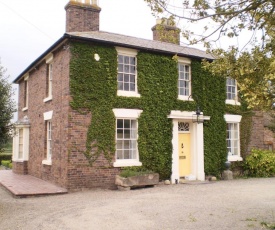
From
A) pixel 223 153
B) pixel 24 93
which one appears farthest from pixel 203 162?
pixel 24 93

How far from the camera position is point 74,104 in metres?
12.7

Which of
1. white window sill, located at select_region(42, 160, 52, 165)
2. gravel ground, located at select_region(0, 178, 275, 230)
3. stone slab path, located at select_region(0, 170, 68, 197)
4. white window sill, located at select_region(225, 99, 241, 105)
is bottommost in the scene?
gravel ground, located at select_region(0, 178, 275, 230)

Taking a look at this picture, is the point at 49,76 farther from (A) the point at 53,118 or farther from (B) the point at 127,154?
(B) the point at 127,154

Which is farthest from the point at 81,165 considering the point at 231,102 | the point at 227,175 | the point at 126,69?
the point at 231,102

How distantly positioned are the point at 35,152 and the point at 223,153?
9.53 m

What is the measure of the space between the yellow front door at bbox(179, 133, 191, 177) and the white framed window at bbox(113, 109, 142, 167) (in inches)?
97.2

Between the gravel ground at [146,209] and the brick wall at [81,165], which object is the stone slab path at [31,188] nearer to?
the gravel ground at [146,209]

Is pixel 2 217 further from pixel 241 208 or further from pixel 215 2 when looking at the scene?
pixel 215 2

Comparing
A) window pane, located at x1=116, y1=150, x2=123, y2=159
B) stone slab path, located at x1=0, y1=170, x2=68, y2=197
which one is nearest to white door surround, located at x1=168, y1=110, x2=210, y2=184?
window pane, located at x1=116, y1=150, x2=123, y2=159

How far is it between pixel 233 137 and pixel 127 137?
6.37m

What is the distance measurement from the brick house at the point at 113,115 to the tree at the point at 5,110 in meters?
2.25

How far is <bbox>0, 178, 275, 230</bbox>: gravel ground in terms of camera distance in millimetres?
7566

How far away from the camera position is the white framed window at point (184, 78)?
15.5 m

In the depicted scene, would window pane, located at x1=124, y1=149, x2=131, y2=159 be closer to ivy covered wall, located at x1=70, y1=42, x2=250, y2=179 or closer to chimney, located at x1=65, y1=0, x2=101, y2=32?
ivy covered wall, located at x1=70, y1=42, x2=250, y2=179
